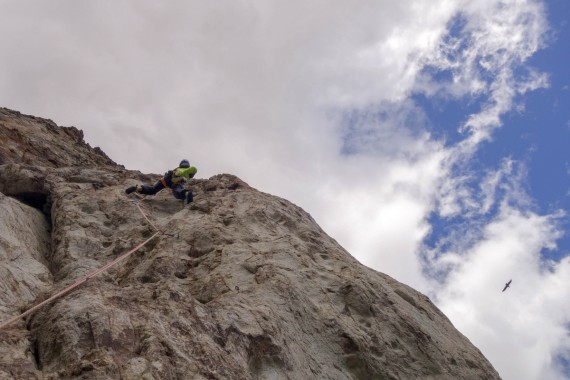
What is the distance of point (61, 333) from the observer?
6805mm

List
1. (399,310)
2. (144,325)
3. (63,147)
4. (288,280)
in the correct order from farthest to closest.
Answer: (63,147) < (399,310) < (288,280) < (144,325)

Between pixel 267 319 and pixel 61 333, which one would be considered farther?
pixel 267 319

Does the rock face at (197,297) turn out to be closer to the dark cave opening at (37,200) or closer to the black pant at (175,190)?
the dark cave opening at (37,200)

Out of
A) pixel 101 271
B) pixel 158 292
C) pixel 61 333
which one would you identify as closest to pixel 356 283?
pixel 158 292

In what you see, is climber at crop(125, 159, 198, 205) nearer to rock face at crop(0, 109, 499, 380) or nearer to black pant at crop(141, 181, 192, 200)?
black pant at crop(141, 181, 192, 200)

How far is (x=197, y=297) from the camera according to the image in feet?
32.0

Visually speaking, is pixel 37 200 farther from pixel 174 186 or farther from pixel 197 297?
pixel 197 297

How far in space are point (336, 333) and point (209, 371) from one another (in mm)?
3466

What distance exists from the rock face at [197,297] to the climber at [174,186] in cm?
32

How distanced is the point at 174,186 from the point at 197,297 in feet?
20.2

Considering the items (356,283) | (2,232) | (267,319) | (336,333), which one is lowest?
(2,232)

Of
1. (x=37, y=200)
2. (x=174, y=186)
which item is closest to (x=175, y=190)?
(x=174, y=186)

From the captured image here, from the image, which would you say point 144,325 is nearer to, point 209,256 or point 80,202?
point 209,256

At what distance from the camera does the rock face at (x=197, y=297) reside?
688 centimetres
